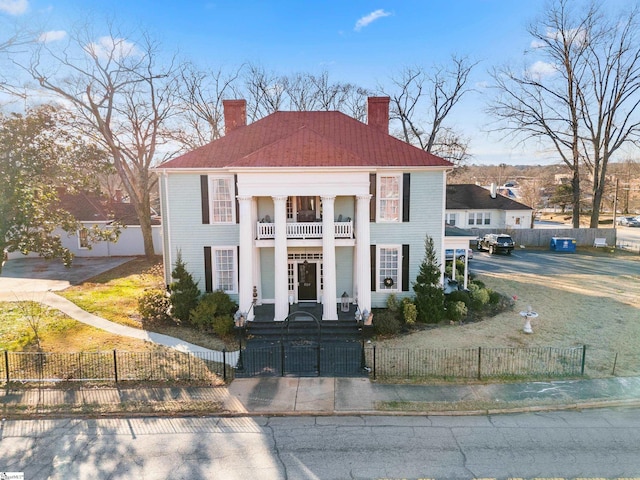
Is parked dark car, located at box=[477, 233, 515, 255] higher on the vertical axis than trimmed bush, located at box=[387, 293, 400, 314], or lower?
higher

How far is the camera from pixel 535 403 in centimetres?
1213

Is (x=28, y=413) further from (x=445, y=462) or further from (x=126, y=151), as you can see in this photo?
(x=126, y=151)

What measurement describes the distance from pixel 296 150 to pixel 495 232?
33088 millimetres

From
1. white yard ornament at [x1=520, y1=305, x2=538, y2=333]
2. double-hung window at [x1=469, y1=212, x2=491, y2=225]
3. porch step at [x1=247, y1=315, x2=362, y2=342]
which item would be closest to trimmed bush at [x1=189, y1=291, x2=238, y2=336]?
porch step at [x1=247, y1=315, x2=362, y2=342]

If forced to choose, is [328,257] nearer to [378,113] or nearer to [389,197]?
[389,197]

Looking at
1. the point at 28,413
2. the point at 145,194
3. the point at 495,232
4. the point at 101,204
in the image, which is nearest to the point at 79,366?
the point at 28,413

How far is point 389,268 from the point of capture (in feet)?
66.6

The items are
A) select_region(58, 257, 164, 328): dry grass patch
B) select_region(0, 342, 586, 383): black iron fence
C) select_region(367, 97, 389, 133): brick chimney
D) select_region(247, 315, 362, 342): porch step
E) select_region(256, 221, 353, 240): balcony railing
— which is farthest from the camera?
select_region(367, 97, 389, 133): brick chimney

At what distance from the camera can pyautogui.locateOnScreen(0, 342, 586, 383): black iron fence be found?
45.5 feet

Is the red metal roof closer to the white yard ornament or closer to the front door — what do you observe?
the front door

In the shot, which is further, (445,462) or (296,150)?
(296,150)

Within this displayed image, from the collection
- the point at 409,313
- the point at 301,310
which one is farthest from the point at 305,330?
the point at 409,313

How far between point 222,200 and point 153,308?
19.1 ft

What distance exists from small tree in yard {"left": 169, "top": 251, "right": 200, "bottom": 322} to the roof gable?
1414 inches
